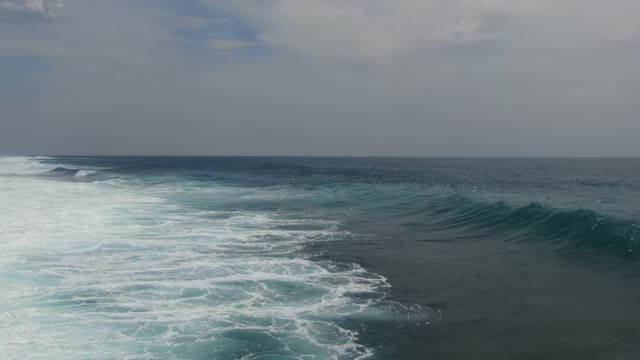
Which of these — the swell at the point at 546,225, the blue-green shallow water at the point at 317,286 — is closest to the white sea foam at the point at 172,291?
the blue-green shallow water at the point at 317,286

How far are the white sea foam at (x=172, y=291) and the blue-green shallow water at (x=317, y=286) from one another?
6cm

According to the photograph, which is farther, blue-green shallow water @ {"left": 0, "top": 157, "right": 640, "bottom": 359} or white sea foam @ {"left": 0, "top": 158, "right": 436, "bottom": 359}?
blue-green shallow water @ {"left": 0, "top": 157, "right": 640, "bottom": 359}

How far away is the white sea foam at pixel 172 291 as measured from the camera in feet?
33.7

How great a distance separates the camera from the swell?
1983cm

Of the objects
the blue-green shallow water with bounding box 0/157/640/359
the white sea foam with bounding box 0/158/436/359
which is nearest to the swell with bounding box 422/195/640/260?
the blue-green shallow water with bounding box 0/157/640/359

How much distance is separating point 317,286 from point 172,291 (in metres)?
3.91

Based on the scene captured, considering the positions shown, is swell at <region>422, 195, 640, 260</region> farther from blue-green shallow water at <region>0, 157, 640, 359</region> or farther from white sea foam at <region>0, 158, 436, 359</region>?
white sea foam at <region>0, 158, 436, 359</region>

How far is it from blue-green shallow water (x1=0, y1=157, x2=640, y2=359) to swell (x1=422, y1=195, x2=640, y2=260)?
0.40 ft

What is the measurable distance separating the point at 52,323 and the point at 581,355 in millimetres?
10808

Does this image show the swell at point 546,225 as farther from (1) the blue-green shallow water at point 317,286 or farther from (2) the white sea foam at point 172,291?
(2) the white sea foam at point 172,291

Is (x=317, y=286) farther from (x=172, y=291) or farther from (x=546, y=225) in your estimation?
(x=546, y=225)

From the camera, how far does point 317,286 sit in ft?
48.0

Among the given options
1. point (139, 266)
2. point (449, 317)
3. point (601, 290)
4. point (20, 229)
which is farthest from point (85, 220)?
point (601, 290)

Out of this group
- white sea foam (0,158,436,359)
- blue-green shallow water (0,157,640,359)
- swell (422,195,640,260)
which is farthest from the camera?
swell (422,195,640,260)
